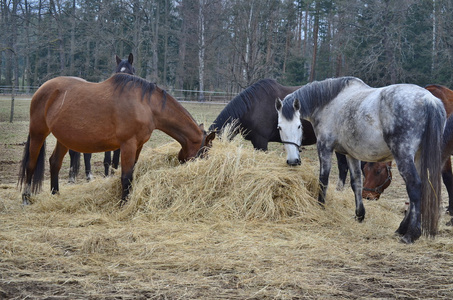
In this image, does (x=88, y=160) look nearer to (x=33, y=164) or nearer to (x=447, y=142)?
(x=33, y=164)

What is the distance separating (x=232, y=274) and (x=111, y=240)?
1174mm

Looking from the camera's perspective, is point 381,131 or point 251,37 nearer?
point 381,131

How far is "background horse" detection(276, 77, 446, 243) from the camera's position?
Result: 3.99 metres

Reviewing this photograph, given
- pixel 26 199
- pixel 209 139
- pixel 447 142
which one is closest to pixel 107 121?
pixel 209 139

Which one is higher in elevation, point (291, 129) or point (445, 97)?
point (445, 97)

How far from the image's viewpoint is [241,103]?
6793 millimetres

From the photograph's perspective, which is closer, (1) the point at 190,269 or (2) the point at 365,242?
(1) the point at 190,269

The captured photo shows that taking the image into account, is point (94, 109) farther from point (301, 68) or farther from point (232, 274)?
point (301, 68)

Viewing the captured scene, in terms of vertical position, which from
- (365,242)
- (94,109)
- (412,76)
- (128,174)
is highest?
(412,76)

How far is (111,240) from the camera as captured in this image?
144 inches

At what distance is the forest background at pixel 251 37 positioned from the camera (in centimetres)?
2098

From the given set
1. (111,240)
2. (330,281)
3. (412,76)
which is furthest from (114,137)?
(412,76)

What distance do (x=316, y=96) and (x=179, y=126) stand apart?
5.55ft

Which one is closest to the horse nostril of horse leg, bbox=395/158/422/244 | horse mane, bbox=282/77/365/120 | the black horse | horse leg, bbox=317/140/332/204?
horse leg, bbox=317/140/332/204
